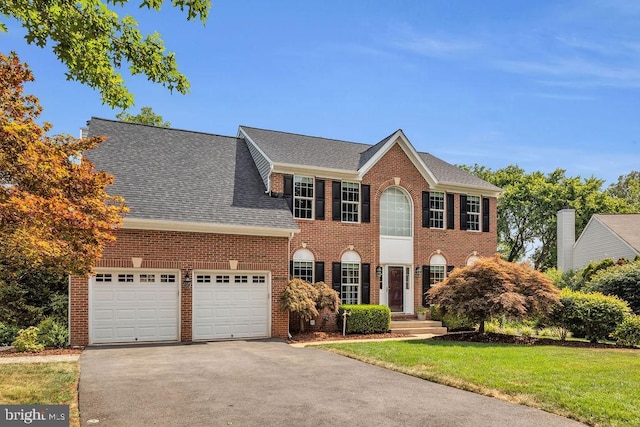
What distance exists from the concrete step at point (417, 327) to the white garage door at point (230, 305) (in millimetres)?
5556

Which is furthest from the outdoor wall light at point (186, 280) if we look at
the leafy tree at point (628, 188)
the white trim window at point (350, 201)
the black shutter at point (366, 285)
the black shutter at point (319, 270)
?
the leafy tree at point (628, 188)

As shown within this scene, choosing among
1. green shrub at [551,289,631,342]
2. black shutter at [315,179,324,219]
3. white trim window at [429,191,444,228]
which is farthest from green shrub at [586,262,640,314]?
black shutter at [315,179,324,219]

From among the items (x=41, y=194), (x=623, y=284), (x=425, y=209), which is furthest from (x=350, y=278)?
(x=41, y=194)

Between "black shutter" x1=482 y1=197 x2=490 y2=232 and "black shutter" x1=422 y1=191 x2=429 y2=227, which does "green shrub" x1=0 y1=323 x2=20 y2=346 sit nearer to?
"black shutter" x1=422 y1=191 x2=429 y2=227

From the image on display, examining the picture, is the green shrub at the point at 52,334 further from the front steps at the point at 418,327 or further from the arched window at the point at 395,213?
the arched window at the point at 395,213

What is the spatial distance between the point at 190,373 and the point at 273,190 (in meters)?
9.64

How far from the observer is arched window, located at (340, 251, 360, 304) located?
66.1ft

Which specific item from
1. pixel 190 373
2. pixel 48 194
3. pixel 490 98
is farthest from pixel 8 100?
pixel 490 98

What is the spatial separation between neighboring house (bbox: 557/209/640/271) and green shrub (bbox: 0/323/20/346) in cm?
2833

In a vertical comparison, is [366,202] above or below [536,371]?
above

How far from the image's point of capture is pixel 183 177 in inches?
709

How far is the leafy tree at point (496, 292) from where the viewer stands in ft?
51.5

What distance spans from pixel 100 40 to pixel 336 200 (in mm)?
13337

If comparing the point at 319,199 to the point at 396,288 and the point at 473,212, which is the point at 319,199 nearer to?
the point at 396,288
